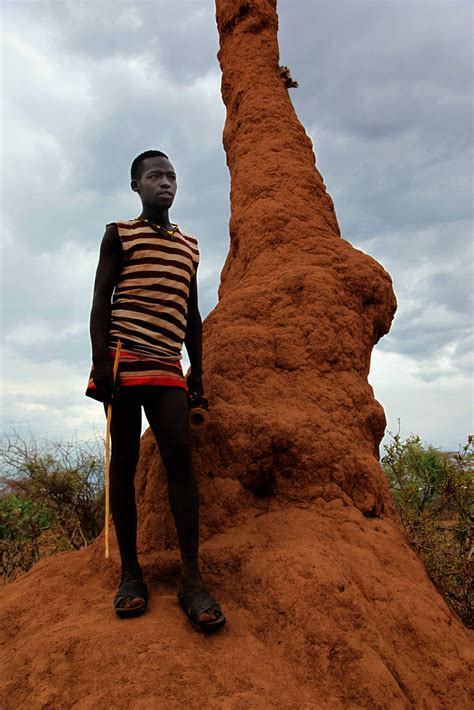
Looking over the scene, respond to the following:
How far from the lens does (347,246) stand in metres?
3.60

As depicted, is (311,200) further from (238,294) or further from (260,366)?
(260,366)

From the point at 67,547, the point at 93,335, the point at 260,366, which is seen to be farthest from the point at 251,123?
the point at 67,547

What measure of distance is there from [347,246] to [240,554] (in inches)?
82.3

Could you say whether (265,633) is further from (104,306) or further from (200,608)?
(104,306)

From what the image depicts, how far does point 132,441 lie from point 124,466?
106mm

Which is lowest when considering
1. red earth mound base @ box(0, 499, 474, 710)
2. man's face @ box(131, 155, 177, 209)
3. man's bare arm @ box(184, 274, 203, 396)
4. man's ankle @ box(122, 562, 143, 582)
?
red earth mound base @ box(0, 499, 474, 710)

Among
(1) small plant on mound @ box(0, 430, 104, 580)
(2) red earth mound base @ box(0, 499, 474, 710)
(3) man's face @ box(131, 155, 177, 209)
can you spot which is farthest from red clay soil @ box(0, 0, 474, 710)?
(1) small plant on mound @ box(0, 430, 104, 580)

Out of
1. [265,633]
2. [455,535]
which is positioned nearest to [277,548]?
[265,633]

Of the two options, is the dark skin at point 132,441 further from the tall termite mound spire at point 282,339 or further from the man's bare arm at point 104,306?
the tall termite mound spire at point 282,339

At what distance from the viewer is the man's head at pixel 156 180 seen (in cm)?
253

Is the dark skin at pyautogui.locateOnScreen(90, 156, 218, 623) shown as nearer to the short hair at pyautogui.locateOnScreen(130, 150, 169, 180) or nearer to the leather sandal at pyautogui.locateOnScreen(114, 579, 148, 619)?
the leather sandal at pyautogui.locateOnScreen(114, 579, 148, 619)

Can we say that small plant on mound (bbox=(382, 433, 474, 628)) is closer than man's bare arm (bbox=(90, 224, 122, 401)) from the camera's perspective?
No

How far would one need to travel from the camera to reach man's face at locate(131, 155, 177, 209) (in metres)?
2.53

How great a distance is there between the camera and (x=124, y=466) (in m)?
2.31
